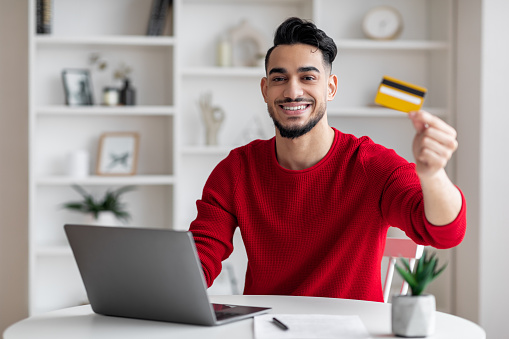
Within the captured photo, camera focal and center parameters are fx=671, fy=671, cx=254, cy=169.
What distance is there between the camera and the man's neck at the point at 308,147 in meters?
1.95

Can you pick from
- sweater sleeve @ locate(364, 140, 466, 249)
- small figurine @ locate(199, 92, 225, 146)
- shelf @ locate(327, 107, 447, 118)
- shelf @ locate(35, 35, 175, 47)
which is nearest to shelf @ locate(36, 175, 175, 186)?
small figurine @ locate(199, 92, 225, 146)

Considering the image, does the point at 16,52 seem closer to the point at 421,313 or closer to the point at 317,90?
the point at 317,90

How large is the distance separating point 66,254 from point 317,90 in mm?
2033

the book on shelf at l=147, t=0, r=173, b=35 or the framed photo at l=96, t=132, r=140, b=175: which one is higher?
the book on shelf at l=147, t=0, r=173, b=35

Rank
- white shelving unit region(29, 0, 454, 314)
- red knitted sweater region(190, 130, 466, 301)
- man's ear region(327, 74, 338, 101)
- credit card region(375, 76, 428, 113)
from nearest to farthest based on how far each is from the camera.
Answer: credit card region(375, 76, 428, 113) < red knitted sweater region(190, 130, 466, 301) < man's ear region(327, 74, 338, 101) < white shelving unit region(29, 0, 454, 314)

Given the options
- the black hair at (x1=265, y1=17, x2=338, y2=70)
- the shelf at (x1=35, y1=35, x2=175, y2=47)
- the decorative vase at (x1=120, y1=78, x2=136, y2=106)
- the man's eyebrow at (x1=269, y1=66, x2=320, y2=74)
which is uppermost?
the shelf at (x1=35, y1=35, x2=175, y2=47)

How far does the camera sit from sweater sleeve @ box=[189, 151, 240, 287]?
1.86m

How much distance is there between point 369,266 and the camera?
1.84 metres

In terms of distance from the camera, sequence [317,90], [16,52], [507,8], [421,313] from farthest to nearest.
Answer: [16,52] → [507,8] → [317,90] → [421,313]

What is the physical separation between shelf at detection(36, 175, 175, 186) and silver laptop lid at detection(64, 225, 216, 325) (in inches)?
80.7

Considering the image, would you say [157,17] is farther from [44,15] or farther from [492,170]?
[492,170]

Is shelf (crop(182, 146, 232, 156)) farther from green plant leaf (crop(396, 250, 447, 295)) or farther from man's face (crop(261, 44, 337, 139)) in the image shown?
green plant leaf (crop(396, 250, 447, 295))

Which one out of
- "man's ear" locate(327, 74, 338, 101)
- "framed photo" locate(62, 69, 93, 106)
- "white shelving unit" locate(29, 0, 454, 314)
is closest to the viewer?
"man's ear" locate(327, 74, 338, 101)

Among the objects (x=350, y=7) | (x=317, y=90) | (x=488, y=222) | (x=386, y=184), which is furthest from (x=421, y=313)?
(x=350, y=7)
